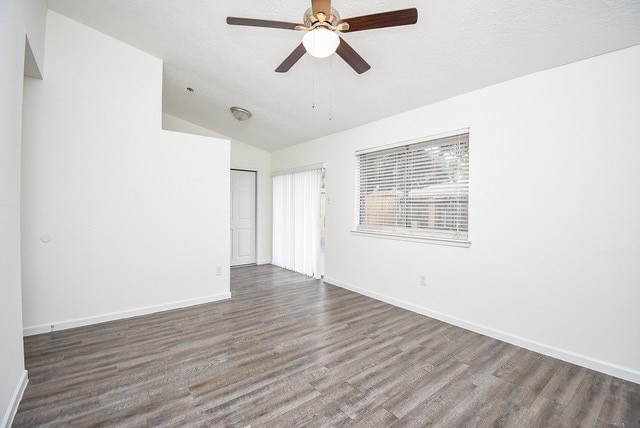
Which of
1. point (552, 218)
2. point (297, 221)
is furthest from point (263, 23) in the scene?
point (297, 221)

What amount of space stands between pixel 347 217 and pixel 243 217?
2.69 meters

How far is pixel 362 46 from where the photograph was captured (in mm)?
2527

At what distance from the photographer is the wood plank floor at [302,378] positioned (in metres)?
1.69

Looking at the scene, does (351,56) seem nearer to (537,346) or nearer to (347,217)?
(347,217)

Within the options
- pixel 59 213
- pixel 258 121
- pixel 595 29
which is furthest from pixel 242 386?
pixel 258 121

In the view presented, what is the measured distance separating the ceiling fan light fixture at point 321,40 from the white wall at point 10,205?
66.1 inches

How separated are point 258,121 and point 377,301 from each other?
3528 millimetres

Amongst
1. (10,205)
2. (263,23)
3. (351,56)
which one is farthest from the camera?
(351,56)

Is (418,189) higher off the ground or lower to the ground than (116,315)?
higher

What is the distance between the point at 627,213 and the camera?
2.08 meters

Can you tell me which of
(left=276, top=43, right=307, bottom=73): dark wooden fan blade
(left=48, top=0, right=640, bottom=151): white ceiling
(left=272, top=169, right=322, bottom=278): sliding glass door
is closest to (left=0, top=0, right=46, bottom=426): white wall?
(left=48, top=0, right=640, bottom=151): white ceiling

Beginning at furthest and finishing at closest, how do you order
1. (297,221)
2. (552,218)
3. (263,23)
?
(297,221) < (552,218) < (263,23)

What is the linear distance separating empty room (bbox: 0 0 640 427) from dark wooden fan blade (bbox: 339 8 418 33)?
12mm

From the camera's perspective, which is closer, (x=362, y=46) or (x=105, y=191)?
(x=362, y=46)
